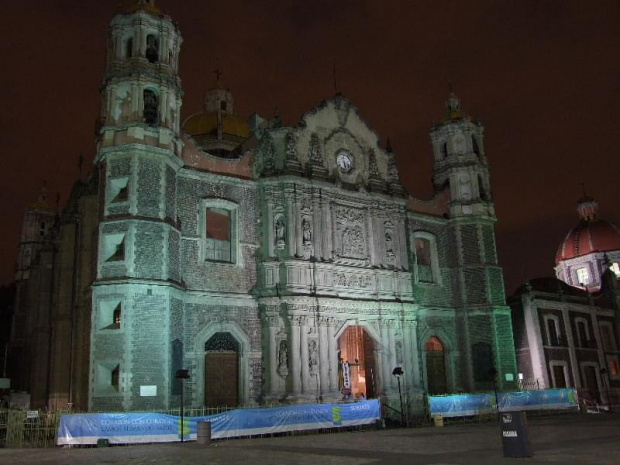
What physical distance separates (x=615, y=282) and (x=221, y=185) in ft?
119

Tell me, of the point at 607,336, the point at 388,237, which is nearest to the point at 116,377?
the point at 388,237

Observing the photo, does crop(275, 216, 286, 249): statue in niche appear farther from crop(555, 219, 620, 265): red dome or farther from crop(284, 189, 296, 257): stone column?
crop(555, 219, 620, 265): red dome

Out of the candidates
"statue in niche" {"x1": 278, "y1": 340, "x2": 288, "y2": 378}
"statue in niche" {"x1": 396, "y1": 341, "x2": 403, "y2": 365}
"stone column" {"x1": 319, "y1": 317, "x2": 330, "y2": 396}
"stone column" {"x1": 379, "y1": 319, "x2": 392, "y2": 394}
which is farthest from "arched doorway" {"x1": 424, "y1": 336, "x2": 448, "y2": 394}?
"statue in niche" {"x1": 278, "y1": 340, "x2": 288, "y2": 378}

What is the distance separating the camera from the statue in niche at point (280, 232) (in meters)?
28.1

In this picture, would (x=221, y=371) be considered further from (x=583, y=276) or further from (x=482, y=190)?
(x=583, y=276)

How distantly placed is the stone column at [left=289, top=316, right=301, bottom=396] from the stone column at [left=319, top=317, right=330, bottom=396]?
1225mm

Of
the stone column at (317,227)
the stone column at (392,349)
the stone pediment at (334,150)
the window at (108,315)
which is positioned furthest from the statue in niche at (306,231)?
Result: the window at (108,315)

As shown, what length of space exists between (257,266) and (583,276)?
154 ft

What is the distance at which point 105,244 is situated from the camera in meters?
24.2

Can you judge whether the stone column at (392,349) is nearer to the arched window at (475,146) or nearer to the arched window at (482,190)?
the arched window at (482,190)

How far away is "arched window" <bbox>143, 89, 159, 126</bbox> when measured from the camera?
27112 millimetres

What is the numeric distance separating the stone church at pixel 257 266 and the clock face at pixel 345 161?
8 centimetres

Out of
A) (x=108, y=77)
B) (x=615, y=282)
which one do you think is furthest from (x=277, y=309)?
(x=615, y=282)

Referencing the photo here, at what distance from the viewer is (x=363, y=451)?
15.5 meters
